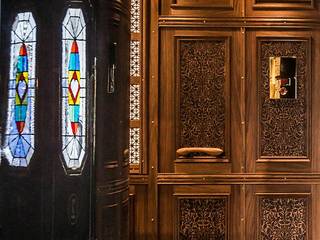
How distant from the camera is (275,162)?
8.79ft

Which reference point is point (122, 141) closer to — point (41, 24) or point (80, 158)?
point (80, 158)

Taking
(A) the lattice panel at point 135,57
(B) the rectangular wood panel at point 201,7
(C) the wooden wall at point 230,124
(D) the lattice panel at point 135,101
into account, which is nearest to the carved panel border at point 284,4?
(C) the wooden wall at point 230,124

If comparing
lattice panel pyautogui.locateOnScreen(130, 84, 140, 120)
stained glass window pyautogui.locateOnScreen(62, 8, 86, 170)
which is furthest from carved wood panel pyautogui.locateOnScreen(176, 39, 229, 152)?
stained glass window pyautogui.locateOnScreen(62, 8, 86, 170)

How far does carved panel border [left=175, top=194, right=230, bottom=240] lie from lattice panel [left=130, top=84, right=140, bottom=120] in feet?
1.98

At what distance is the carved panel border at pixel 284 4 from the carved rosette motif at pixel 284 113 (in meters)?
0.23

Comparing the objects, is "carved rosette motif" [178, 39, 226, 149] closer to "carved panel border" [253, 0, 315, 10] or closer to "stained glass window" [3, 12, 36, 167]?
"carved panel border" [253, 0, 315, 10]

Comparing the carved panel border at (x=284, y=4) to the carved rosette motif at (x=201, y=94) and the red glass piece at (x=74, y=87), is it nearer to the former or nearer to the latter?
the carved rosette motif at (x=201, y=94)

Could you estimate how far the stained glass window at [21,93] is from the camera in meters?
1.22

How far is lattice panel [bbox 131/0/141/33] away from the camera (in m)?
2.63

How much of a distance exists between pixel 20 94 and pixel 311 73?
Answer: 2.05 m

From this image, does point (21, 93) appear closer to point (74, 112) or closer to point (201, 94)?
point (74, 112)

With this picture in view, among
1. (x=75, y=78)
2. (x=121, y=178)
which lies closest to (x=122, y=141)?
(x=121, y=178)

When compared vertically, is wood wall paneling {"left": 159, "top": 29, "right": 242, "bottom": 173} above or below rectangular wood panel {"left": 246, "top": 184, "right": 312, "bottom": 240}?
above

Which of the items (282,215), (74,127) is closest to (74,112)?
(74,127)
